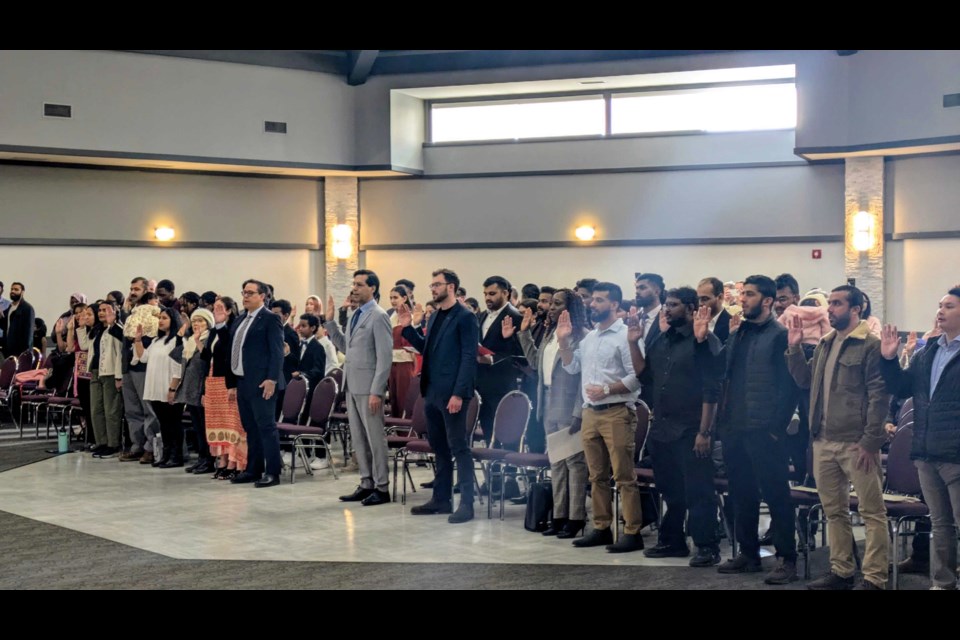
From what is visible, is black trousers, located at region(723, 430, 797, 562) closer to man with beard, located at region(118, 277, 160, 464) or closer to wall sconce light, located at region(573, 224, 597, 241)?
man with beard, located at region(118, 277, 160, 464)

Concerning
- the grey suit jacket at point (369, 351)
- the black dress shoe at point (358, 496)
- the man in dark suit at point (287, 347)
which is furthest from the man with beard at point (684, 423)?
the man in dark suit at point (287, 347)

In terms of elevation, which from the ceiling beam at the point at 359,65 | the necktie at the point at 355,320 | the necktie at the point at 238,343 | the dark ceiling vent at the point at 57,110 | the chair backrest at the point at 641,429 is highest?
the ceiling beam at the point at 359,65

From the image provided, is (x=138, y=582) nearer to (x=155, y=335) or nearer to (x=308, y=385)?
(x=308, y=385)

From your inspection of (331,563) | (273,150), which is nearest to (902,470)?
(331,563)

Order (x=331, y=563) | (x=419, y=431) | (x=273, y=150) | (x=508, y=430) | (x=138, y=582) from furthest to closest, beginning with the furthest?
(x=273, y=150) → (x=419, y=431) → (x=508, y=430) → (x=331, y=563) → (x=138, y=582)

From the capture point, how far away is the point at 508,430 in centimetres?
901

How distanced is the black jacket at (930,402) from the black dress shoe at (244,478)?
20.4 feet

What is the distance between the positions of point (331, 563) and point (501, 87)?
449 inches

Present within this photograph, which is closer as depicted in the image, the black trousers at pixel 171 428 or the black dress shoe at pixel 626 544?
the black dress shoe at pixel 626 544

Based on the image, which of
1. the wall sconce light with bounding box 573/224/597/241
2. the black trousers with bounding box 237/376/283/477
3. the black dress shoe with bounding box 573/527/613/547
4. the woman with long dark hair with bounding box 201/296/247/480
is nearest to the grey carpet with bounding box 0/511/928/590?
the black dress shoe with bounding box 573/527/613/547

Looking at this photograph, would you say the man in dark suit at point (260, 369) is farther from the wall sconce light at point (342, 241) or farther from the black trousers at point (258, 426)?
the wall sconce light at point (342, 241)

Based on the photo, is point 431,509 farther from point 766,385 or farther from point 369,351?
point 766,385

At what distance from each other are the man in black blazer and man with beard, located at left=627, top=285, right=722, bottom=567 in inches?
95.7

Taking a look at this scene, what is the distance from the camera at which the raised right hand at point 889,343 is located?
649cm
